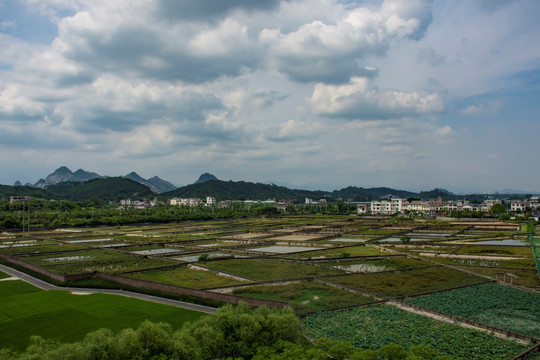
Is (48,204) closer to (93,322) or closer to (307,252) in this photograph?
(307,252)

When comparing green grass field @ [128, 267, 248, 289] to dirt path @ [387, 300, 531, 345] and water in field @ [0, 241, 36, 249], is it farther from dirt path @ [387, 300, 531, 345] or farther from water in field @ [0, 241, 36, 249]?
water in field @ [0, 241, 36, 249]

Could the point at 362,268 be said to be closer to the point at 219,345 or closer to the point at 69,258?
the point at 219,345

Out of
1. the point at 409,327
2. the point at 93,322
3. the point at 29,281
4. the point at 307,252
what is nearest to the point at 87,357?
the point at 93,322

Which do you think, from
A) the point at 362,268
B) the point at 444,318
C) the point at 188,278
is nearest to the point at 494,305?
the point at 444,318

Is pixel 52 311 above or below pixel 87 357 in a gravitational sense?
below

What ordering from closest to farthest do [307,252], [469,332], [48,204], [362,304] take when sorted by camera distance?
[469,332], [362,304], [307,252], [48,204]
